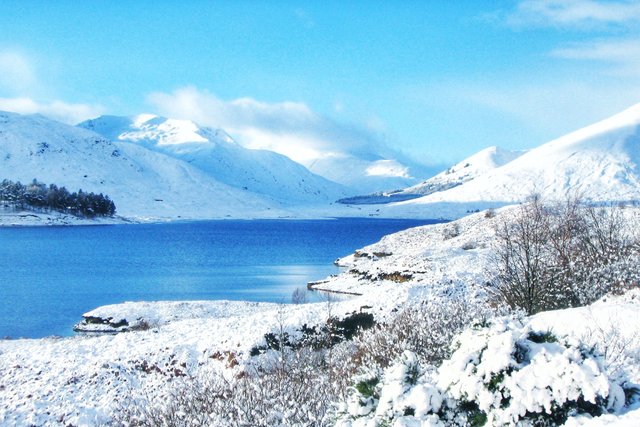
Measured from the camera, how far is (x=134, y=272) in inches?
2965

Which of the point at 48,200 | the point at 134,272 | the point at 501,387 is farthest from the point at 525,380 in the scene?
the point at 48,200

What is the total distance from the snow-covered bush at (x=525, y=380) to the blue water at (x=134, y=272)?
127 ft

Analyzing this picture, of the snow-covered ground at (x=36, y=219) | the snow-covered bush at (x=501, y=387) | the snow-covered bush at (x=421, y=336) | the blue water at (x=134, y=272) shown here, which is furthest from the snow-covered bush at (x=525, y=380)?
the snow-covered ground at (x=36, y=219)

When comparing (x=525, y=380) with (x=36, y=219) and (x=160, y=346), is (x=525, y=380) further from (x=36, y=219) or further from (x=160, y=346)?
(x=36, y=219)

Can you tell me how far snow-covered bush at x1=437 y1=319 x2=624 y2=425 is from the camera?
320 inches

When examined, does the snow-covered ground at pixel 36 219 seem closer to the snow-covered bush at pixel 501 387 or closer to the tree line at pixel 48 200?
the tree line at pixel 48 200

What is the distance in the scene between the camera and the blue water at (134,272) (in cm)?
5128

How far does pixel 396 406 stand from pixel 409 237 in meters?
75.1

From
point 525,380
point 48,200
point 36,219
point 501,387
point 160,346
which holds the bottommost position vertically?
point 160,346

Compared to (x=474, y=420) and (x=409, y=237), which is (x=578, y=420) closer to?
(x=474, y=420)

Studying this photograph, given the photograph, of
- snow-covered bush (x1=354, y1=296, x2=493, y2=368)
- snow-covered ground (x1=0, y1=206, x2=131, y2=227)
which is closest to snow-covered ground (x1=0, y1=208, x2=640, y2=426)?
snow-covered bush (x1=354, y1=296, x2=493, y2=368)

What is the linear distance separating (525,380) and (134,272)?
71.9m

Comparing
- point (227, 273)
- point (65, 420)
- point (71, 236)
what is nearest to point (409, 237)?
point (227, 273)

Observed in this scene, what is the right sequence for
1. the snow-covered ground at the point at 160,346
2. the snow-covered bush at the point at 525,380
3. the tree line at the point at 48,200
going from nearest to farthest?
the snow-covered bush at the point at 525,380 < the snow-covered ground at the point at 160,346 < the tree line at the point at 48,200
